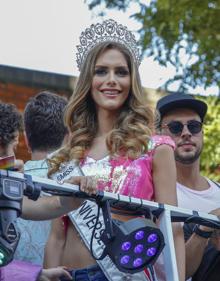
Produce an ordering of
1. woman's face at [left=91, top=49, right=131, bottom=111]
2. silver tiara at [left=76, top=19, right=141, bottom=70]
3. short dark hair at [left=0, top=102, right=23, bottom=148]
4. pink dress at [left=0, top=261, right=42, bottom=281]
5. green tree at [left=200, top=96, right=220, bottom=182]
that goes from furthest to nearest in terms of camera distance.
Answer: green tree at [left=200, top=96, right=220, bottom=182] → short dark hair at [left=0, top=102, right=23, bottom=148] → silver tiara at [left=76, top=19, right=141, bottom=70] → woman's face at [left=91, top=49, right=131, bottom=111] → pink dress at [left=0, top=261, right=42, bottom=281]

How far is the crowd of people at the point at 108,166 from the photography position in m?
4.13

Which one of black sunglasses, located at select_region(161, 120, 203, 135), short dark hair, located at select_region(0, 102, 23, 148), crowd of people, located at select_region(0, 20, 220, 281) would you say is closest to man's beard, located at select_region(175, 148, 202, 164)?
crowd of people, located at select_region(0, 20, 220, 281)

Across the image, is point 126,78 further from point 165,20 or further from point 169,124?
point 165,20

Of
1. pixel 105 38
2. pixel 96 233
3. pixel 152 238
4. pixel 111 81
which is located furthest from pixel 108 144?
pixel 152 238

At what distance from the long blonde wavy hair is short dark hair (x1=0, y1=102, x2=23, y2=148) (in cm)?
39

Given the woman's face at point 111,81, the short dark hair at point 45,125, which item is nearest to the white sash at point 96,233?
the woman's face at point 111,81

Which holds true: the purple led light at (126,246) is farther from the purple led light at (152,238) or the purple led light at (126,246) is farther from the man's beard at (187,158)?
the man's beard at (187,158)

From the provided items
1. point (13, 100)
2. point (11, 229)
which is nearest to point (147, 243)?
point (11, 229)

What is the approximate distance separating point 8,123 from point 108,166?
0.89 meters

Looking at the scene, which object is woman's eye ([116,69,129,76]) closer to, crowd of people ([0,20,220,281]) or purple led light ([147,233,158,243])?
crowd of people ([0,20,220,281])

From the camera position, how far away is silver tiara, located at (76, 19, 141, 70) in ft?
15.1

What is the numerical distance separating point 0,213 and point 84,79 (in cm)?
134

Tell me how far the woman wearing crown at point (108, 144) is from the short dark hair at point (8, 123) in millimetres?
409

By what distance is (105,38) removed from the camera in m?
4.64
